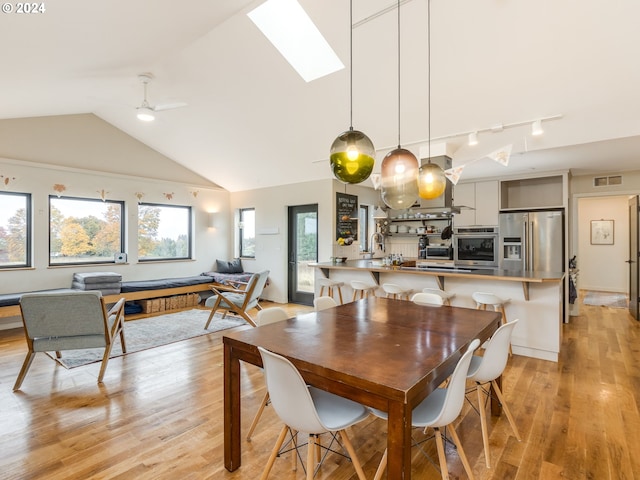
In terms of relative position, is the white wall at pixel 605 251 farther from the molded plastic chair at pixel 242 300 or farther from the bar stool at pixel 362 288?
the molded plastic chair at pixel 242 300

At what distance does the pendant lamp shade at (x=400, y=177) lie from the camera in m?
2.22

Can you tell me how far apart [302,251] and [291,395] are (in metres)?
5.30

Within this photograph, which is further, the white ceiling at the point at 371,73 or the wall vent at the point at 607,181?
the wall vent at the point at 607,181

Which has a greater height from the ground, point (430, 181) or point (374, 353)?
point (430, 181)

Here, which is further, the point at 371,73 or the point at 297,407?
the point at 371,73

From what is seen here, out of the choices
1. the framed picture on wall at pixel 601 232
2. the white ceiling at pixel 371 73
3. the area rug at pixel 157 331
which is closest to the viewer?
the white ceiling at pixel 371 73

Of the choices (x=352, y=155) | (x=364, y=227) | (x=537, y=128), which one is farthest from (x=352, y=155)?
(x=364, y=227)

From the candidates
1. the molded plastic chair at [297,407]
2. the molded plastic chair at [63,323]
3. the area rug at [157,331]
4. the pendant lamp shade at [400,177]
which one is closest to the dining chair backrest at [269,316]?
the molded plastic chair at [297,407]

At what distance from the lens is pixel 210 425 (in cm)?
244

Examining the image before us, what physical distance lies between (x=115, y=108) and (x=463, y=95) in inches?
204

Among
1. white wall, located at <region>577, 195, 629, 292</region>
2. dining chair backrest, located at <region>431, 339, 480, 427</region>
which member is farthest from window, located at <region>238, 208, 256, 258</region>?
white wall, located at <region>577, 195, 629, 292</region>

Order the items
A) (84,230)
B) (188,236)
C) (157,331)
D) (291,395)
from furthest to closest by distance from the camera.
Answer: (188,236)
(84,230)
(157,331)
(291,395)

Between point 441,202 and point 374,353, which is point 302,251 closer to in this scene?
point 441,202

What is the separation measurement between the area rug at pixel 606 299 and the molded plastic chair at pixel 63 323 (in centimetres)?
813
